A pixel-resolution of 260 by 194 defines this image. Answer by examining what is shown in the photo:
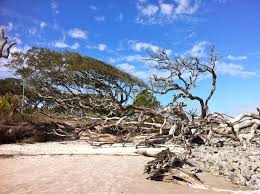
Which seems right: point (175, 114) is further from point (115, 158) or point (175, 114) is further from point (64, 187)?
point (64, 187)

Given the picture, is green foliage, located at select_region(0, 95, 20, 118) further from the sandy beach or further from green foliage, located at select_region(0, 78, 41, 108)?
green foliage, located at select_region(0, 78, 41, 108)

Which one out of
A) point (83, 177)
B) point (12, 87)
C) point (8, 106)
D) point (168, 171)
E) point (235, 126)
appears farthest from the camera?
point (12, 87)

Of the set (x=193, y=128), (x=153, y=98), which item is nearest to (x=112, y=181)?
(x=193, y=128)

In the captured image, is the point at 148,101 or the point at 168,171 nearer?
the point at 168,171

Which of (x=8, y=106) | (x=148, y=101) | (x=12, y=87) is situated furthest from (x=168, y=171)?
(x=12, y=87)

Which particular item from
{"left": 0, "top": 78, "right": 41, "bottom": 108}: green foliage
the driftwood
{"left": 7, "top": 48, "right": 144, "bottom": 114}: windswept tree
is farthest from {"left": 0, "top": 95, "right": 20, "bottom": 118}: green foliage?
the driftwood

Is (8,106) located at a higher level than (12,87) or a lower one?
lower

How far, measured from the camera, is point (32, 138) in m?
15.7

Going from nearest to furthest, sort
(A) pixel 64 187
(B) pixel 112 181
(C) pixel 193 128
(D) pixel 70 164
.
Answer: (A) pixel 64 187, (B) pixel 112 181, (D) pixel 70 164, (C) pixel 193 128

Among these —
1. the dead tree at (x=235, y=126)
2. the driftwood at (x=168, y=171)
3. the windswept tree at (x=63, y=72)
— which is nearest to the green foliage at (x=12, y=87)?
the windswept tree at (x=63, y=72)

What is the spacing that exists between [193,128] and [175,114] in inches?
41.6

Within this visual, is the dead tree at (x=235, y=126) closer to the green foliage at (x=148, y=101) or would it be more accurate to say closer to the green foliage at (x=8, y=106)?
the green foliage at (x=8, y=106)

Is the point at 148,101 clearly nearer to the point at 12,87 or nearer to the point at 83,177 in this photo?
the point at 12,87

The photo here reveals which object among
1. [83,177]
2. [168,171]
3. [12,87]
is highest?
[12,87]
